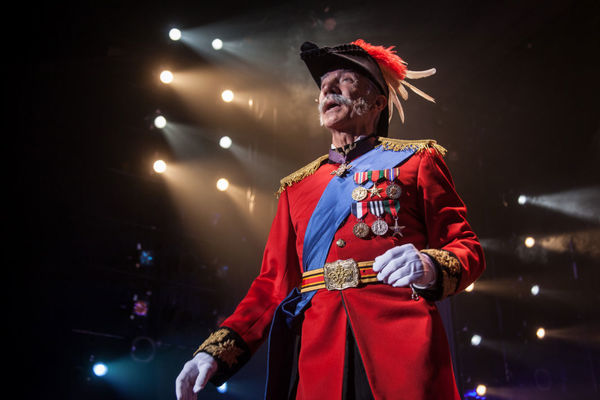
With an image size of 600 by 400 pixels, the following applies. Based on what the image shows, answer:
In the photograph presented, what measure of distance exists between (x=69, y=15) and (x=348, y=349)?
4668 millimetres

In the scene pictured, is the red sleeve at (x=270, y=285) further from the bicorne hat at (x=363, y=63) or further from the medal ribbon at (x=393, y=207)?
the bicorne hat at (x=363, y=63)

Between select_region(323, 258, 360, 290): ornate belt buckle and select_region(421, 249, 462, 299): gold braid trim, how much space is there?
29 centimetres

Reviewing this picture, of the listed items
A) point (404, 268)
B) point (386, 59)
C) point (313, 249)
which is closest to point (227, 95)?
point (386, 59)

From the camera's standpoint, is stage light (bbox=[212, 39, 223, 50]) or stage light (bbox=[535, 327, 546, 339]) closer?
stage light (bbox=[212, 39, 223, 50])

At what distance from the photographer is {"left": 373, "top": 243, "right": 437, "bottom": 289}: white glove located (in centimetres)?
140

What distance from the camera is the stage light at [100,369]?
4566 mm

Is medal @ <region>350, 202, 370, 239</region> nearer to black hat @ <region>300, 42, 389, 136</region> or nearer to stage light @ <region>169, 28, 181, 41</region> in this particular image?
black hat @ <region>300, 42, 389, 136</region>

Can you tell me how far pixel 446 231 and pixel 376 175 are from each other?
0.32 m

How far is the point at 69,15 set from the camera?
5.07 meters

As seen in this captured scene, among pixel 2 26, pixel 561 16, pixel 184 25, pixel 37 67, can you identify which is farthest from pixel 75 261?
pixel 561 16

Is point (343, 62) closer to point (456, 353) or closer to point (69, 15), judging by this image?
point (69, 15)

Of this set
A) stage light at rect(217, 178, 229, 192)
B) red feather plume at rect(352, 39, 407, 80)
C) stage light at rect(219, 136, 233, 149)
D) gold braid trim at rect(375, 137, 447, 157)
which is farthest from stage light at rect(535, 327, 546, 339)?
gold braid trim at rect(375, 137, 447, 157)

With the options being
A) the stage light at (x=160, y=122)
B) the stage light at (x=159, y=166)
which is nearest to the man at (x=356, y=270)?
the stage light at (x=159, y=166)

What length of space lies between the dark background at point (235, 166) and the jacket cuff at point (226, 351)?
314 centimetres
